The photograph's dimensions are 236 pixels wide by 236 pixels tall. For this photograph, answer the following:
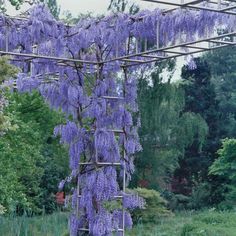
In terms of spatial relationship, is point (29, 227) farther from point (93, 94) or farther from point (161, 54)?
point (161, 54)

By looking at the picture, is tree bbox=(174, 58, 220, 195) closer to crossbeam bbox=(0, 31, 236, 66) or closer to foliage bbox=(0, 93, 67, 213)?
foliage bbox=(0, 93, 67, 213)

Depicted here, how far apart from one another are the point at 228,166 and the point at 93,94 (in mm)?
9766

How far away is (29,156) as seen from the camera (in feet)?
37.8

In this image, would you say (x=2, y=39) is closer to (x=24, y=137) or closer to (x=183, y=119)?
(x=24, y=137)

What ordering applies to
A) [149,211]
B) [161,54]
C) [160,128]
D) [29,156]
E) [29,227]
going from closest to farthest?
1. [161,54]
2. [29,156]
3. [29,227]
4. [149,211]
5. [160,128]

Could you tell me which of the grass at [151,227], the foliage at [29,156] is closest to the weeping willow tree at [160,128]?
the foliage at [29,156]

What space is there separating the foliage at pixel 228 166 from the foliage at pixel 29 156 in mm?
4185

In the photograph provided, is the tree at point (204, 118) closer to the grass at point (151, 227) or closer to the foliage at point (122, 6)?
the foliage at point (122, 6)

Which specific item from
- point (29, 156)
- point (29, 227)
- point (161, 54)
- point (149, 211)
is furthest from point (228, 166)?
point (161, 54)

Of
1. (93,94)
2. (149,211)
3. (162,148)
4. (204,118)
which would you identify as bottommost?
(149,211)

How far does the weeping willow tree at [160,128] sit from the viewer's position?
1773 centimetres

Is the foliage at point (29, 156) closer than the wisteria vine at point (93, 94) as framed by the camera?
No

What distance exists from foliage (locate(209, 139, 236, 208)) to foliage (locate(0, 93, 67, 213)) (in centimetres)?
419

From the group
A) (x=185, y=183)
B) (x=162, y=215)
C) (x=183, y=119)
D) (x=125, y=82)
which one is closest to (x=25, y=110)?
(x=162, y=215)
